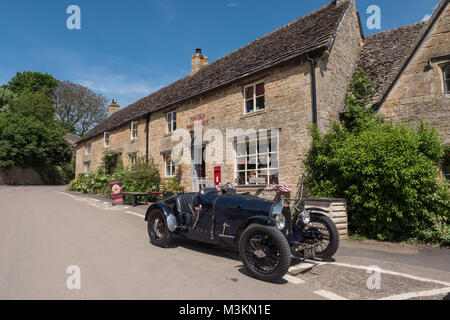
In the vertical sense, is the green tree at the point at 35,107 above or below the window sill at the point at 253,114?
above

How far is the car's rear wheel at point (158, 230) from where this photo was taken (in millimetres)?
5414

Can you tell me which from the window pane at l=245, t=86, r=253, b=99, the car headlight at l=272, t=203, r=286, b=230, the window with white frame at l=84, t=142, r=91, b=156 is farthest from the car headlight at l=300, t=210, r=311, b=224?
the window with white frame at l=84, t=142, r=91, b=156

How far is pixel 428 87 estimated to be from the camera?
8.31m

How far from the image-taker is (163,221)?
Answer: 5.54m

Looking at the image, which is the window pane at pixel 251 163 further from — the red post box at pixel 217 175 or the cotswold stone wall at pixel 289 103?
the red post box at pixel 217 175

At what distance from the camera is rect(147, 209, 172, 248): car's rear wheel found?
17.8 ft

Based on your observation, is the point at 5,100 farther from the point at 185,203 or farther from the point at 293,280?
the point at 293,280

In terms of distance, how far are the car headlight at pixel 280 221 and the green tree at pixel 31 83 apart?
4913cm

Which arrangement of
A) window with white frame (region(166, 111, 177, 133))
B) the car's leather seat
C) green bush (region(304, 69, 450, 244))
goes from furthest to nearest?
1. window with white frame (region(166, 111, 177, 133))
2. green bush (region(304, 69, 450, 244))
3. the car's leather seat

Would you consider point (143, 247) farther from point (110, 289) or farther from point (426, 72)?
Result: point (426, 72)

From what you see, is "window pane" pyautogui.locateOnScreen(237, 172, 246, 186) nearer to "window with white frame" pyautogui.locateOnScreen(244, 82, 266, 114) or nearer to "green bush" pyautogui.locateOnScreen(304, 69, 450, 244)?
"window with white frame" pyautogui.locateOnScreen(244, 82, 266, 114)

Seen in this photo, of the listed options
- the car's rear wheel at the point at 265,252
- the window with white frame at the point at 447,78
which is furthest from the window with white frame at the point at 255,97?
the car's rear wheel at the point at 265,252

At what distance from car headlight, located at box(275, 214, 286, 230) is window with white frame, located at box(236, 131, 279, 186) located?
563cm
